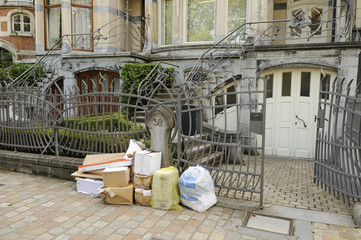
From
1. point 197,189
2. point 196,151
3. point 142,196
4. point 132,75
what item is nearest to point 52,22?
point 132,75

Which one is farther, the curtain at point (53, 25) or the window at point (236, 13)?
the curtain at point (53, 25)

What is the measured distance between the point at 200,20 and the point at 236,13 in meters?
1.26

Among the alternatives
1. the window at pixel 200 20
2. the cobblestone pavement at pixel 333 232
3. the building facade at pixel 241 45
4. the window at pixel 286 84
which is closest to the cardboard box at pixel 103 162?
the building facade at pixel 241 45

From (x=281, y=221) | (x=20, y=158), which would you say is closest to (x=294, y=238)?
(x=281, y=221)

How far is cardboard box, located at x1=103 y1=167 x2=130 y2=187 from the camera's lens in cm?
468

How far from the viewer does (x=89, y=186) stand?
16.8 ft

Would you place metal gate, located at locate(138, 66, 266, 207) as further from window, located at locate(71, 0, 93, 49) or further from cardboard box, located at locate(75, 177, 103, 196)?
window, located at locate(71, 0, 93, 49)

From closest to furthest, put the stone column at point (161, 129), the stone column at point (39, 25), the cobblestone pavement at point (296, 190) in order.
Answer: the cobblestone pavement at point (296, 190)
the stone column at point (161, 129)
the stone column at point (39, 25)

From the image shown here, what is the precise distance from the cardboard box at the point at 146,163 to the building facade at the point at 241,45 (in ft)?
5.80

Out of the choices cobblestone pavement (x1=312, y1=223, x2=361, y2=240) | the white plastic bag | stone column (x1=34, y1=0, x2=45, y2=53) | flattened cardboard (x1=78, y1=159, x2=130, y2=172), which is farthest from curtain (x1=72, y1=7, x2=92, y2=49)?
cobblestone pavement (x1=312, y1=223, x2=361, y2=240)

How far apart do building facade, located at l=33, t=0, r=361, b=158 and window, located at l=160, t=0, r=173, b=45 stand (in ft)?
0.12

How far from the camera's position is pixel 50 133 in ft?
21.0

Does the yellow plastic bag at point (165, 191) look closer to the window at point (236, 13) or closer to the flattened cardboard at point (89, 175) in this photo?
the flattened cardboard at point (89, 175)

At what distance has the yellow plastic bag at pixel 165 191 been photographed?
446 cm
